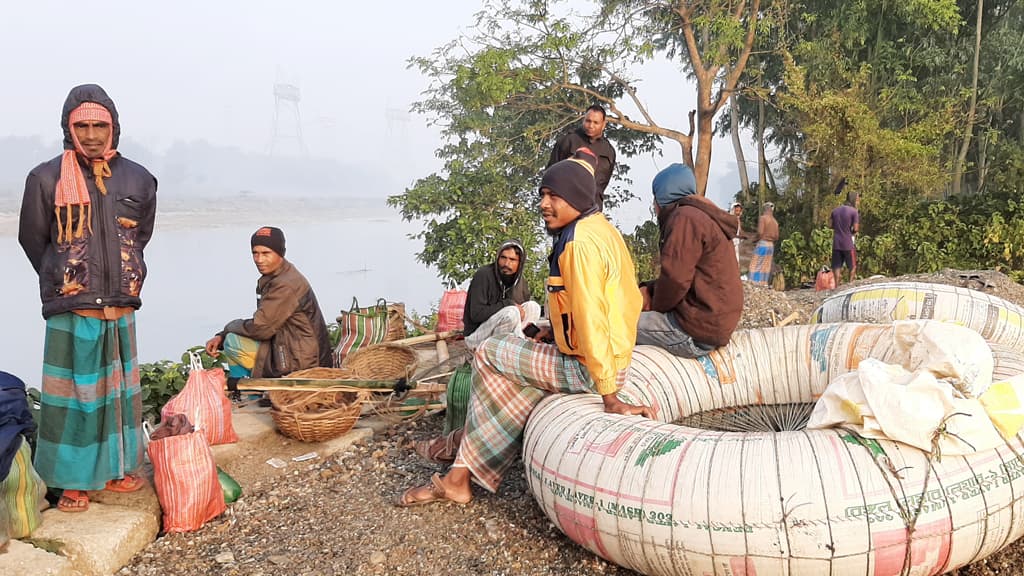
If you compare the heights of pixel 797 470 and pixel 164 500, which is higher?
pixel 797 470

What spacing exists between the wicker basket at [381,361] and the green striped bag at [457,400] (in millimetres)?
961

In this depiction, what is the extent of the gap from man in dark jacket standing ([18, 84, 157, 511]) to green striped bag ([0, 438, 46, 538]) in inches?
3.5

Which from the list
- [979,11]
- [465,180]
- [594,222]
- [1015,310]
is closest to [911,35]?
[979,11]

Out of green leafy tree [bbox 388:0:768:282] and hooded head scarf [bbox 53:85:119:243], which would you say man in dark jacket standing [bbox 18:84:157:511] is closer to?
hooded head scarf [bbox 53:85:119:243]

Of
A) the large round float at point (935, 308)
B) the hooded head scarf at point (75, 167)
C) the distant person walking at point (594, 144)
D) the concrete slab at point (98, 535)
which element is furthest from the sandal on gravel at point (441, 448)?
the distant person walking at point (594, 144)

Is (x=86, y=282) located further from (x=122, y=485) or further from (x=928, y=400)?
(x=928, y=400)

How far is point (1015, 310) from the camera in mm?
4066

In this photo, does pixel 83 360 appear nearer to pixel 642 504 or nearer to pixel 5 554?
pixel 5 554

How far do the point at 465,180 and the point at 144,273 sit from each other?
6.86 meters

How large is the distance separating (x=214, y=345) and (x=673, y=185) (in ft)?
9.00

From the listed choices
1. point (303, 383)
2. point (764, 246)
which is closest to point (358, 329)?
point (303, 383)

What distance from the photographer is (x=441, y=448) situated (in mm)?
3799

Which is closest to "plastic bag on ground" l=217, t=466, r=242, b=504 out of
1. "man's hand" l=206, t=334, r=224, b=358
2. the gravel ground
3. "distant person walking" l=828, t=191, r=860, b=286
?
the gravel ground

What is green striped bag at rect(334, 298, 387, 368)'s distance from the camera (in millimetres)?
5539
